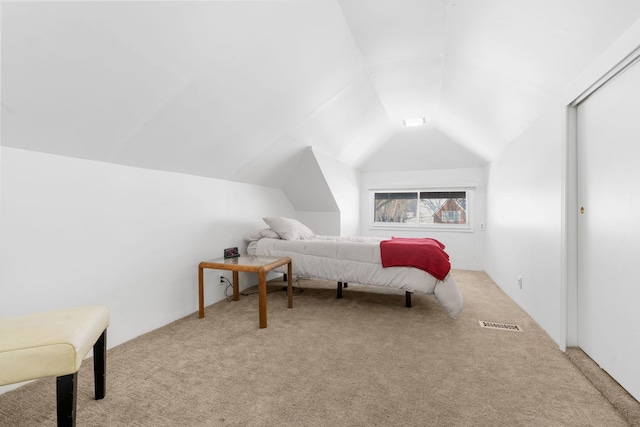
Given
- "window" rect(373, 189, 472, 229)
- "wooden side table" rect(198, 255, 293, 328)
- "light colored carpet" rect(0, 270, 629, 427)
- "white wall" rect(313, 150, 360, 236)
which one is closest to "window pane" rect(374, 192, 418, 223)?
"window" rect(373, 189, 472, 229)

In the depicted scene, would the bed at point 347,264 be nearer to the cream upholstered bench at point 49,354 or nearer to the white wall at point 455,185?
the cream upholstered bench at point 49,354

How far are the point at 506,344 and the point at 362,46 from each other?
2.64 m

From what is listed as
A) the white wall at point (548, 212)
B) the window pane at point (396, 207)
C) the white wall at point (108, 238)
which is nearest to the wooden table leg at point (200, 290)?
the white wall at point (108, 238)

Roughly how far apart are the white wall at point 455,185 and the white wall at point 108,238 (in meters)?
3.39

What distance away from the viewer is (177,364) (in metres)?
1.84

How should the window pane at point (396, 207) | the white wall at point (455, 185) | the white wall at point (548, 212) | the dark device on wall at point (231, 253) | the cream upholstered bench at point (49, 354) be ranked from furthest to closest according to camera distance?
the window pane at point (396, 207) < the white wall at point (455, 185) < the dark device on wall at point (231, 253) < the white wall at point (548, 212) < the cream upholstered bench at point (49, 354)

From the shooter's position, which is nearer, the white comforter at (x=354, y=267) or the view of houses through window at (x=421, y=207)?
the white comforter at (x=354, y=267)

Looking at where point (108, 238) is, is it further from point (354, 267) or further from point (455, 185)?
point (455, 185)

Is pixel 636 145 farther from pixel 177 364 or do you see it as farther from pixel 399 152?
pixel 399 152

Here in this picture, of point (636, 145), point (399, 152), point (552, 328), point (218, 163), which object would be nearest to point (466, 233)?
point (399, 152)

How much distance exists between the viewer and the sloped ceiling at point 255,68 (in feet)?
4.50

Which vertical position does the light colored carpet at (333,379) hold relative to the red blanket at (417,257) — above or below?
below

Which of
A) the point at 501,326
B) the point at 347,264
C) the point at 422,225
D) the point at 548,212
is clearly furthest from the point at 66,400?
the point at 422,225

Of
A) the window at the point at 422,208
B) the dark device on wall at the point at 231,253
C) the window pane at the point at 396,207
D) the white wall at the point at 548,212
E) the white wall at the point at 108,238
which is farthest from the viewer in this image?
the window pane at the point at 396,207
